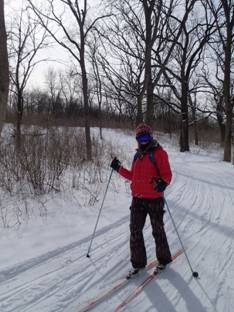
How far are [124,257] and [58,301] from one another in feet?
4.67

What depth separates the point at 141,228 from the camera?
4.50 metres

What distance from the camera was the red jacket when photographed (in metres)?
4.35

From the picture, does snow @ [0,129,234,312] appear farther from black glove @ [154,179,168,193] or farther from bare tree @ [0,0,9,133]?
bare tree @ [0,0,9,133]

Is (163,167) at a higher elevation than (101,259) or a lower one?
higher

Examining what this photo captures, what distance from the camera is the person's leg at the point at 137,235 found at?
14.5 feet

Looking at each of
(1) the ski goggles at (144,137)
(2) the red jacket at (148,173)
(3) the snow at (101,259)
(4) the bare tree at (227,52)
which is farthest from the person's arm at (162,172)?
(4) the bare tree at (227,52)

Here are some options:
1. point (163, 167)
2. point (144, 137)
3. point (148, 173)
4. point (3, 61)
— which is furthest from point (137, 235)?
point (3, 61)

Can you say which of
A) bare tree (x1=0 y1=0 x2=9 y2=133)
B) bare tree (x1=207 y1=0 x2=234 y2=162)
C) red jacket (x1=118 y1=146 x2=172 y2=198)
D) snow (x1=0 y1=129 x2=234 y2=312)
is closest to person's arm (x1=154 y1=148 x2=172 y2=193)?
red jacket (x1=118 y1=146 x2=172 y2=198)

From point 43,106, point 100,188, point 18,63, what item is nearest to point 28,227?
point 100,188

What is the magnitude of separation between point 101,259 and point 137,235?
27.3 inches

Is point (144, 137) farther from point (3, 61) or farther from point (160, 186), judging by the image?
point (3, 61)

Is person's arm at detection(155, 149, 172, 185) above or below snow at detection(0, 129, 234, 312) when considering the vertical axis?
above

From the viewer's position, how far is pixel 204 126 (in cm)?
4966

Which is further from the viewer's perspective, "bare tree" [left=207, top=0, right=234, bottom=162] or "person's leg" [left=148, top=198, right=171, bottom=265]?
"bare tree" [left=207, top=0, right=234, bottom=162]
